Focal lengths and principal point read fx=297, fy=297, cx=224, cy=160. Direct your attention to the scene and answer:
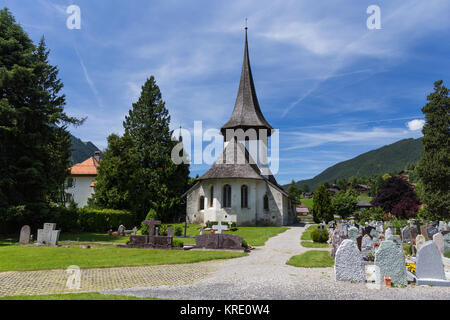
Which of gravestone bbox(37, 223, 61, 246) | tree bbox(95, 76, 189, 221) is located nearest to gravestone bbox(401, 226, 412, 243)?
gravestone bbox(37, 223, 61, 246)

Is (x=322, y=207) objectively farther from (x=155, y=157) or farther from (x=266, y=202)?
(x=155, y=157)

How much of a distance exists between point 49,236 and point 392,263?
55.9ft

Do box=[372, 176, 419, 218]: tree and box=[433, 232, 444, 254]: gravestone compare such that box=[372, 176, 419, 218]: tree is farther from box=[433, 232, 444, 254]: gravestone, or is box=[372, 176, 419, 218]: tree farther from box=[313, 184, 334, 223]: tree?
box=[433, 232, 444, 254]: gravestone

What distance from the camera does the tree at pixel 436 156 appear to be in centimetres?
3030

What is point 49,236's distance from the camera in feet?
55.3

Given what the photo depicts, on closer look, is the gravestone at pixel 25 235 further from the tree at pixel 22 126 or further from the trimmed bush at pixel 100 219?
the trimmed bush at pixel 100 219

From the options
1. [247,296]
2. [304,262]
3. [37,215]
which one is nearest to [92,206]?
[37,215]

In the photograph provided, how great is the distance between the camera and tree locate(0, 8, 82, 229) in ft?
65.2

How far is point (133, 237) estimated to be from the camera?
16484 mm

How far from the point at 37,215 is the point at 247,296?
19559 millimetres

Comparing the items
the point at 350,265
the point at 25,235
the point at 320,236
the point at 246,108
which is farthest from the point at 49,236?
the point at 246,108

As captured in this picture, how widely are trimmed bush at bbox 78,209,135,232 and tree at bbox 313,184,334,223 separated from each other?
25.1 m

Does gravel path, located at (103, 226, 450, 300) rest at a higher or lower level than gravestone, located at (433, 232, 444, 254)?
lower

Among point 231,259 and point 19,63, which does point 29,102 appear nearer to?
point 19,63
